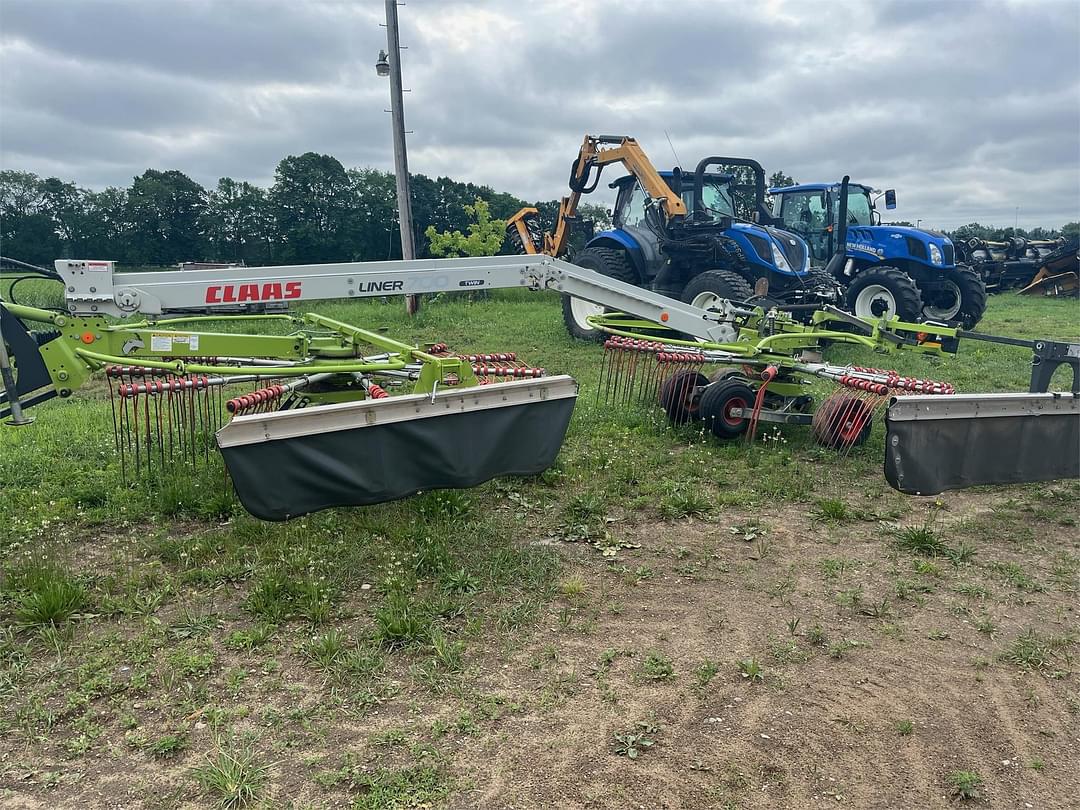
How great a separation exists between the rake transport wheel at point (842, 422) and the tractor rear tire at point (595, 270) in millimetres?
5129

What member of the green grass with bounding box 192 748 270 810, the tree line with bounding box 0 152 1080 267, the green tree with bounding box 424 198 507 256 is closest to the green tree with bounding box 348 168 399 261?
the tree line with bounding box 0 152 1080 267

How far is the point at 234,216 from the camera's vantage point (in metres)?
32.6

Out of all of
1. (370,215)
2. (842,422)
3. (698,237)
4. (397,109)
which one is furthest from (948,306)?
(370,215)

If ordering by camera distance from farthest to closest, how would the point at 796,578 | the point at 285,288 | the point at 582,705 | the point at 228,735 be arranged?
the point at 285,288 → the point at 796,578 → the point at 582,705 → the point at 228,735

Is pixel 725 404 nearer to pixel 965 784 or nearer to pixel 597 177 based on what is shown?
pixel 965 784

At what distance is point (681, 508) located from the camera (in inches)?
175

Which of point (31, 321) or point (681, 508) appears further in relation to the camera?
point (681, 508)

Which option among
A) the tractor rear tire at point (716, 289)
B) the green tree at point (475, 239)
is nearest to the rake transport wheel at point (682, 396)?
the tractor rear tire at point (716, 289)

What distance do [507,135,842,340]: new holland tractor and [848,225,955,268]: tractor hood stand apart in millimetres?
1484

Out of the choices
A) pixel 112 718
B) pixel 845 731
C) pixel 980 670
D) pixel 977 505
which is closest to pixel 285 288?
pixel 112 718

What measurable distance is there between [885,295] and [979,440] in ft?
22.5

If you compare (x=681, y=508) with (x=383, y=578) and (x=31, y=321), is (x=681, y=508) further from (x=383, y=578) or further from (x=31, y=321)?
(x=31, y=321)

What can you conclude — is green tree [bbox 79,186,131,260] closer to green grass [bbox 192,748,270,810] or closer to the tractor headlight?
the tractor headlight

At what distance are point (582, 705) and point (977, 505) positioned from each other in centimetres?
325
